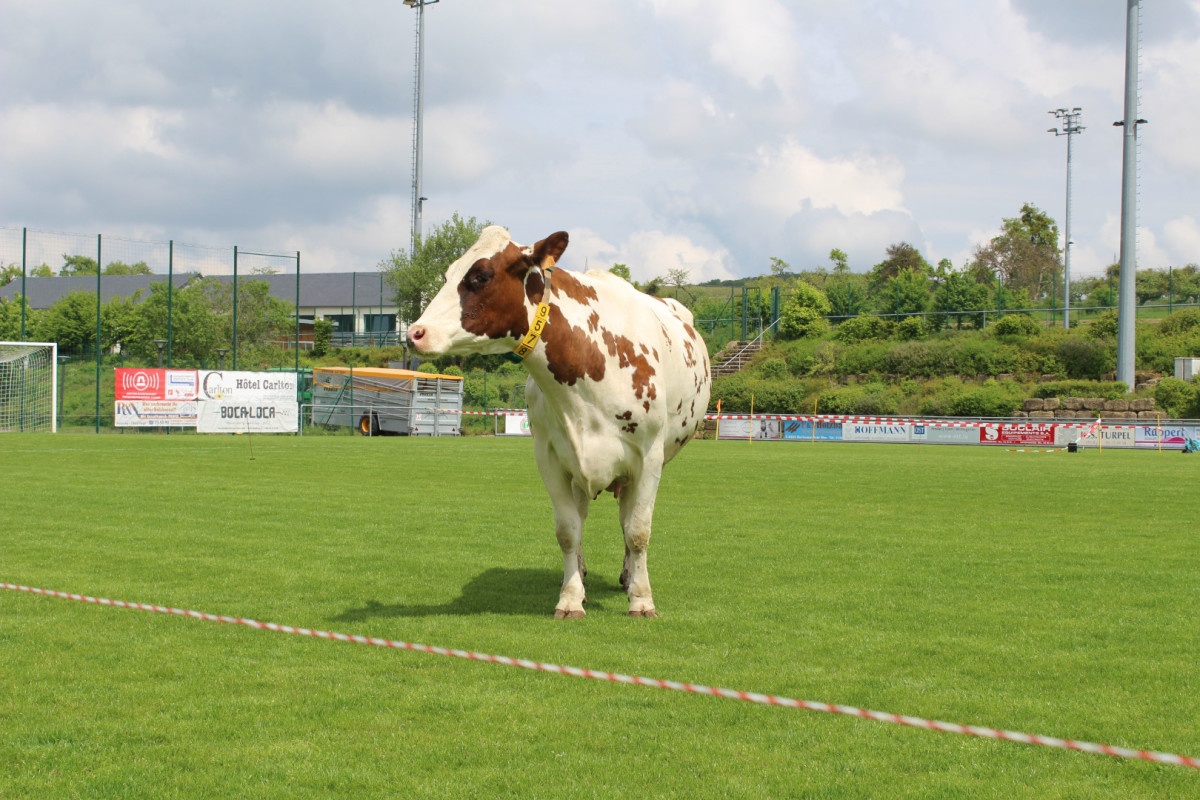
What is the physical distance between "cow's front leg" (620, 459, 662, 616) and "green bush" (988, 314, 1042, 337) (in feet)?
177

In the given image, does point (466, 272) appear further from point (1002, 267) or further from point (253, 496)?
point (1002, 267)

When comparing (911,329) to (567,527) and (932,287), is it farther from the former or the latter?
(567,527)

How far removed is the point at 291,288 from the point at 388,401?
62.7 meters

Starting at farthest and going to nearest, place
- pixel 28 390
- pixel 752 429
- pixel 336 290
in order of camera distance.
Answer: pixel 336 290 < pixel 752 429 < pixel 28 390

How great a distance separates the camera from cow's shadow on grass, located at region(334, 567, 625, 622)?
6871mm

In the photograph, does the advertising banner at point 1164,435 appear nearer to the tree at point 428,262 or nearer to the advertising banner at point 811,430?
the advertising banner at point 811,430

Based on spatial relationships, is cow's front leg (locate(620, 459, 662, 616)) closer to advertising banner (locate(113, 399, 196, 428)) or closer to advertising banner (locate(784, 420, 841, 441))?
advertising banner (locate(113, 399, 196, 428))

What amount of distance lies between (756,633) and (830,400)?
1818 inches

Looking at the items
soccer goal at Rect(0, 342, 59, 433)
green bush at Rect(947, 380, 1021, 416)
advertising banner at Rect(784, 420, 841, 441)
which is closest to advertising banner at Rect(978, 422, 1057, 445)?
green bush at Rect(947, 380, 1021, 416)

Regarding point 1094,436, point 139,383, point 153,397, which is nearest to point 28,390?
point 139,383

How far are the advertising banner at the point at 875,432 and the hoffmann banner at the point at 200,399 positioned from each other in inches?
925

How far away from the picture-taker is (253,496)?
14.6 m

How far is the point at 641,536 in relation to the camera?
6.90m

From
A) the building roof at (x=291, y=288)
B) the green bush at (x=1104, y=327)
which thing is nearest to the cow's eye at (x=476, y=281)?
the green bush at (x=1104, y=327)
